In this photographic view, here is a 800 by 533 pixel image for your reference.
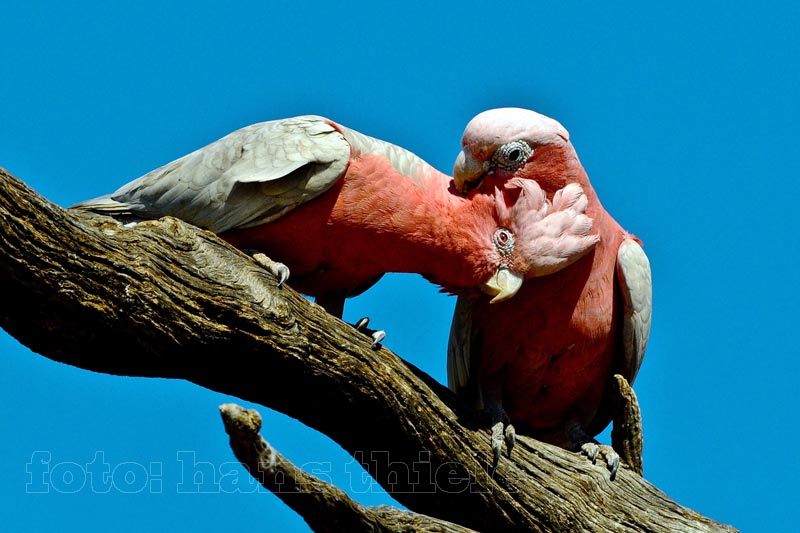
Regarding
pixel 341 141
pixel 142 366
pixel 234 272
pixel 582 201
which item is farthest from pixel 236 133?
pixel 582 201

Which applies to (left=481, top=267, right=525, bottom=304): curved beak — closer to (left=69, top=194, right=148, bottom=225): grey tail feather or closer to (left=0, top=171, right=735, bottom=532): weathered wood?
(left=0, top=171, right=735, bottom=532): weathered wood

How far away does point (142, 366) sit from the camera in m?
6.29

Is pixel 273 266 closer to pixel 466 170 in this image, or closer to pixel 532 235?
pixel 466 170

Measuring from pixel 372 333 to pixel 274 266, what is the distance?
0.75 metres

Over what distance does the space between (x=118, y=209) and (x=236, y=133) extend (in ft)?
2.85

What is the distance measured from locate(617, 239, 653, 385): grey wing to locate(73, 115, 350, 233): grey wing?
2221 mm

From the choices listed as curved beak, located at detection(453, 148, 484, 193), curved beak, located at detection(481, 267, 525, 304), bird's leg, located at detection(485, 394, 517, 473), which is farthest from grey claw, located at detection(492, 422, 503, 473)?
curved beak, located at detection(453, 148, 484, 193)

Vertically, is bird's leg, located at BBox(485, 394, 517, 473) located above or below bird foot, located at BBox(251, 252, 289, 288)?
below

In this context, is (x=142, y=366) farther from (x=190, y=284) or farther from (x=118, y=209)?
(x=118, y=209)

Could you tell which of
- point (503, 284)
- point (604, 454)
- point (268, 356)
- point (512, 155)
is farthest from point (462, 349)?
point (268, 356)

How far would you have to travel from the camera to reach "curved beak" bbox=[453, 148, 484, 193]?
25.1 ft

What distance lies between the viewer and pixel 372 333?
7.09 m

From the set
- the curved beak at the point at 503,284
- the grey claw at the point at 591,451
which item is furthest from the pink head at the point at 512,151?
the grey claw at the point at 591,451

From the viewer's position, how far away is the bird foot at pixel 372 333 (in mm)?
6922
